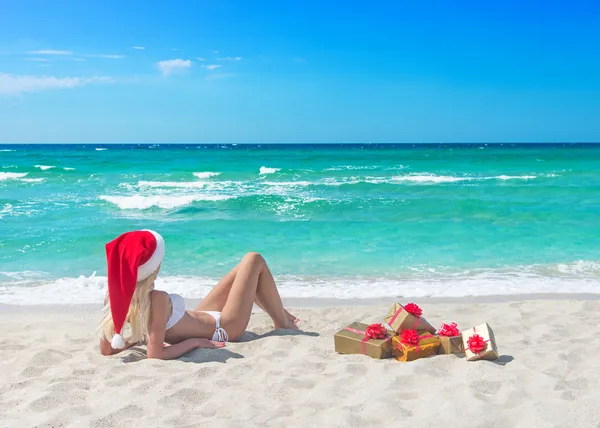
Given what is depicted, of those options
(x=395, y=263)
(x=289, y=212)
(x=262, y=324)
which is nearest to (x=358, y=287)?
(x=395, y=263)

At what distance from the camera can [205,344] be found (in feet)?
14.9

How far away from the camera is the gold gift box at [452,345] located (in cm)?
423

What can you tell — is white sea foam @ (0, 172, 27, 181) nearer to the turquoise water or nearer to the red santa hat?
the turquoise water

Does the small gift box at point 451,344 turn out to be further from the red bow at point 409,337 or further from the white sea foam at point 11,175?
the white sea foam at point 11,175

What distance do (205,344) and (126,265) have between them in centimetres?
99

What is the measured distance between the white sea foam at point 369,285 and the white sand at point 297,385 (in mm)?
1880

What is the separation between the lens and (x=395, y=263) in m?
8.78

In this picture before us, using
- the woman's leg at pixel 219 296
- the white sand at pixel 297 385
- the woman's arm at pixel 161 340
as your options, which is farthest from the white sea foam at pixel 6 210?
the woman's arm at pixel 161 340

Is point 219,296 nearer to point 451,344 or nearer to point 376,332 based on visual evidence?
point 376,332

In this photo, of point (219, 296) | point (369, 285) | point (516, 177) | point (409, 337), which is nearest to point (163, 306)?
point (219, 296)

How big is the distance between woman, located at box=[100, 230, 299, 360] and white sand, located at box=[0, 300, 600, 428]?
15cm

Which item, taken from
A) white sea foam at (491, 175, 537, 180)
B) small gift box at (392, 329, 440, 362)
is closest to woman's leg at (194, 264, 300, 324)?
small gift box at (392, 329, 440, 362)

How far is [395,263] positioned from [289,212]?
6640 mm

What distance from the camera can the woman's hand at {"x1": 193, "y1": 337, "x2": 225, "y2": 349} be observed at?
451 centimetres
